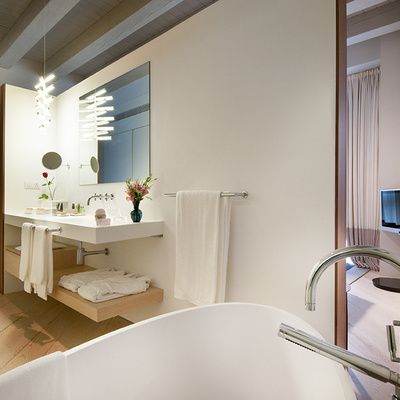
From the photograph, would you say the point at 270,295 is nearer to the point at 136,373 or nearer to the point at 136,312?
the point at 136,373

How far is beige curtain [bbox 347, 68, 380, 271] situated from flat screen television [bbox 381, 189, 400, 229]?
11.1 inches

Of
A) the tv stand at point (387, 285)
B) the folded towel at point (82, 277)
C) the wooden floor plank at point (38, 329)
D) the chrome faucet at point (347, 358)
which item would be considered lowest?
the wooden floor plank at point (38, 329)

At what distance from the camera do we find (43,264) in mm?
2125

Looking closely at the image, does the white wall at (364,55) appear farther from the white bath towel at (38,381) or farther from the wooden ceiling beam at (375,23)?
the white bath towel at (38,381)

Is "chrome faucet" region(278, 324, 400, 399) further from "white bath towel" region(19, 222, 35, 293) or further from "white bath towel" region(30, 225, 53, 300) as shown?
"white bath towel" region(19, 222, 35, 293)

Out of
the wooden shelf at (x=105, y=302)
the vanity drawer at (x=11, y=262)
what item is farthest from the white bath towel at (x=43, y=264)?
the vanity drawer at (x=11, y=262)

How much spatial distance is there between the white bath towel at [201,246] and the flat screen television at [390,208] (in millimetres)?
2645

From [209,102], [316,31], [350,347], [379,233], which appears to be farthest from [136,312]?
[379,233]

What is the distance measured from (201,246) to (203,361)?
0.65 meters

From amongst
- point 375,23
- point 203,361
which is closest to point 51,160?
point 203,361

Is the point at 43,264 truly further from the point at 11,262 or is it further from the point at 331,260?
the point at 331,260

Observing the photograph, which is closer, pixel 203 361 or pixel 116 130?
pixel 203 361

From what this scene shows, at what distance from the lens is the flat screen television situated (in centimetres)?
325

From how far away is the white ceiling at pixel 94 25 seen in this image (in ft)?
7.48
